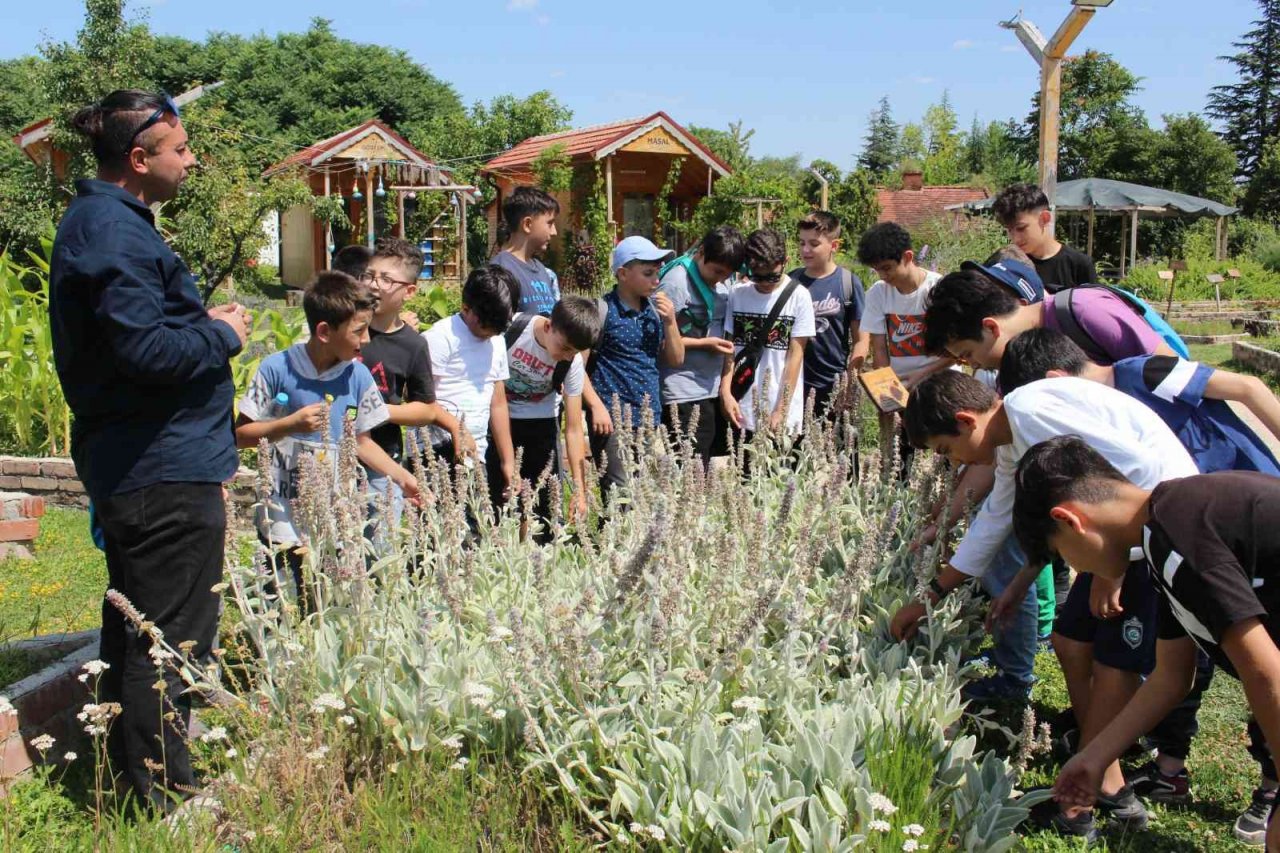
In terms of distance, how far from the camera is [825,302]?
Answer: 5953mm

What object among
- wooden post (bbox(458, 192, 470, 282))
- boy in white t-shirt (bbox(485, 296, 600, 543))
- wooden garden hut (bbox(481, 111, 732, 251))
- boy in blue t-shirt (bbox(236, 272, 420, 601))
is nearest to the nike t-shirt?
boy in white t-shirt (bbox(485, 296, 600, 543))

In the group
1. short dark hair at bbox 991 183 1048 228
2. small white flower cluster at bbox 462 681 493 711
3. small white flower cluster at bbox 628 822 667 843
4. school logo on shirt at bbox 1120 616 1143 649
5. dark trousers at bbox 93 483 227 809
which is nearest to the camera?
small white flower cluster at bbox 628 822 667 843

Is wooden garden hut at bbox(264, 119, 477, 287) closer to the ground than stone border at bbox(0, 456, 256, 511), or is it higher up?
higher up

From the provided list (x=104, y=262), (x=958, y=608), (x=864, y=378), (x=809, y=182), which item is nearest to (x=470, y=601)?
(x=104, y=262)

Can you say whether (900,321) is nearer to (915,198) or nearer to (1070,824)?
(1070,824)

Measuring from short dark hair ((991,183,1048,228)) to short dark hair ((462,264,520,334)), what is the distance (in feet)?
8.43

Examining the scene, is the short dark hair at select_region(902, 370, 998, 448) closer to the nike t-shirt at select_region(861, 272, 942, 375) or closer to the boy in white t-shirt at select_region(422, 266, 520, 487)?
the boy in white t-shirt at select_region(422, 266, 520, 487)

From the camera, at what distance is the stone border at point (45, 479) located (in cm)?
674

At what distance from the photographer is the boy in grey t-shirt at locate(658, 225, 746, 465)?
567cm

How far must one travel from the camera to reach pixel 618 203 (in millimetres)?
28141

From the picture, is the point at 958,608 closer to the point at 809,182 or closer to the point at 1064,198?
the point at 1064,198

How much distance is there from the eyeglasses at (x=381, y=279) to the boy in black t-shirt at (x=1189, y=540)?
2697 millimetres

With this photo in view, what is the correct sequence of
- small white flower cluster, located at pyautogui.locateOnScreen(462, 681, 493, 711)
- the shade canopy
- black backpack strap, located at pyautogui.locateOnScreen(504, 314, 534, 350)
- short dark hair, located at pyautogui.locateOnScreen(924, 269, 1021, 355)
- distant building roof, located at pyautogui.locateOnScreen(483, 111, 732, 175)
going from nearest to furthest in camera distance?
small white flower cluster, located at pyautogui.locateOnScreen(462, 681, 493, 711)
short dark hair, located at pyautogui.locateOnScreen(924, 269, 1021, 355)
black backpack strap, located at pyautogui.locateOnScreen(504, 314, 534, 350)
distant building roof, located at pyautogui.locateOnScreen(483, 111, 732, 175)
the shade canopy

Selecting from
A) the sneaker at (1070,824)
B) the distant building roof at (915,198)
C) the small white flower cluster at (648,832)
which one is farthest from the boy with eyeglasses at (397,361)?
the distant building roof at (915,198)
